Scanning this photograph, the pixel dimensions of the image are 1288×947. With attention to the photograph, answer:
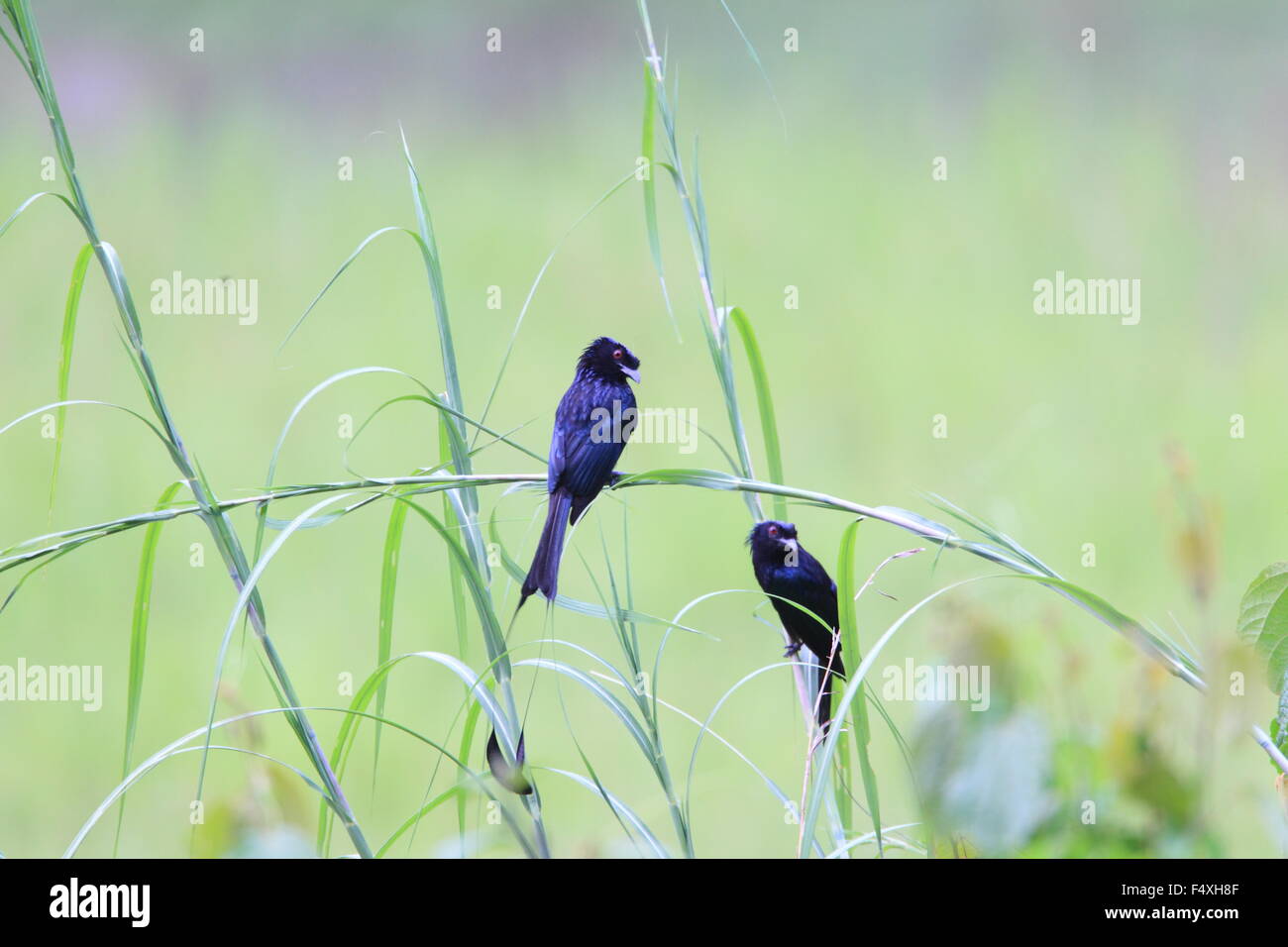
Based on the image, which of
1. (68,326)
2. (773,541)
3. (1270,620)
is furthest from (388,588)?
(1270,620)

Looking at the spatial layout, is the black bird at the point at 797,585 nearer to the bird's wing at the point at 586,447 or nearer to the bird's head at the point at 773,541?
the bird's head at the point at 773,541

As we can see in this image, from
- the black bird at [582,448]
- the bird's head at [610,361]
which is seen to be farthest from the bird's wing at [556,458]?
the bird's head at [610,361]

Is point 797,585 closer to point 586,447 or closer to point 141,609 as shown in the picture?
point 586,447

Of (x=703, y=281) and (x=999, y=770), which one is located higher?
(x=703, y=281)

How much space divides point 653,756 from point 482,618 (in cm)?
18

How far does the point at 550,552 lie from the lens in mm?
1014

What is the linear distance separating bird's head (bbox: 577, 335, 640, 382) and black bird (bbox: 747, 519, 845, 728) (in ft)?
0.91

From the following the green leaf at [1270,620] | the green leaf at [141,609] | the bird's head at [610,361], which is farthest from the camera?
the bird's head at [610,361]

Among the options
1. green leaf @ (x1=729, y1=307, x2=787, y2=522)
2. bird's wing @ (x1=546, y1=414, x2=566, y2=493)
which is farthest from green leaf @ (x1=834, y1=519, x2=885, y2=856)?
bird's wing @ (x1=546, y1=414, x2=566, y2=493)

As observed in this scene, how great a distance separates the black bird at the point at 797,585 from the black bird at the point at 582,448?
199 mm

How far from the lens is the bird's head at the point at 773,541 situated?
115 centimetres

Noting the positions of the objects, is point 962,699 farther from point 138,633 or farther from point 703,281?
point 138,633

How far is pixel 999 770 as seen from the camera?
0.46m
